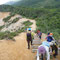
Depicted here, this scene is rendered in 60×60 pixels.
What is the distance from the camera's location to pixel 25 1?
284 ft

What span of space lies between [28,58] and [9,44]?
7.27 ft

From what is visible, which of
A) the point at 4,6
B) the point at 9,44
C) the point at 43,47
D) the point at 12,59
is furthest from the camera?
the point at 4,6

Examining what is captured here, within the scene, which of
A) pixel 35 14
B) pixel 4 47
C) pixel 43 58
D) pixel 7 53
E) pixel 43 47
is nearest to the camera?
pixel 43 47

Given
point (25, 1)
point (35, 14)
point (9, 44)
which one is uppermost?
point (25, 1)

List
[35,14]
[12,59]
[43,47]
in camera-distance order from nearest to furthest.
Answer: [43,47], [12,59], [35,14]

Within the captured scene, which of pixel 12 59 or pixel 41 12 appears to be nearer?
pixel 12 59

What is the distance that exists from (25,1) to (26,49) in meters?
81.0

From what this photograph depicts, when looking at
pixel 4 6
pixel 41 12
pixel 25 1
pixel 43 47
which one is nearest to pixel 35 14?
pixel 41 12

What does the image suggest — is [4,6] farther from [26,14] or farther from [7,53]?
[7,53]

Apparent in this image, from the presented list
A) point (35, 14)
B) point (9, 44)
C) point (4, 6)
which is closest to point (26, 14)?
point (35, 14)

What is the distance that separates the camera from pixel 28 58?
22.4ft

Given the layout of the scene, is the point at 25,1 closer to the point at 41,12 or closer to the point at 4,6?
the point at 4,6

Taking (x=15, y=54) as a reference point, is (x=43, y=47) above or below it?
above

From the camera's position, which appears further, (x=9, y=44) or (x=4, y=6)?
(x=4, y=6)
